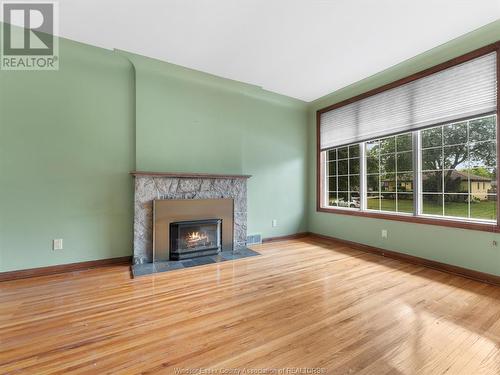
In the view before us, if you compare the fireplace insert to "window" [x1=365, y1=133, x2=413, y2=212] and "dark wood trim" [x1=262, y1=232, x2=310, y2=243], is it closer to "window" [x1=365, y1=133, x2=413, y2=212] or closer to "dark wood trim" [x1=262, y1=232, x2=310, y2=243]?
"dark wood trim" [x1=262, y1=232, x2=310, y2=243]

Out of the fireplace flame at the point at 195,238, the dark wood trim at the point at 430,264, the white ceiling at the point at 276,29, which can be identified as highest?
the white ceiling at the point at 276,29

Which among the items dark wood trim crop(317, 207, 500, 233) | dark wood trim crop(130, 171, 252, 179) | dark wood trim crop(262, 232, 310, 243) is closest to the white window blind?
dark wood trim crop(317, 207, 500, 233)

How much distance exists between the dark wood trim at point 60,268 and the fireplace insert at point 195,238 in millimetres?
657

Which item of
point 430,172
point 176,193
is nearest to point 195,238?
point 176,193

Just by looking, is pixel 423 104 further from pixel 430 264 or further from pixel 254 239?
pixel 254 239

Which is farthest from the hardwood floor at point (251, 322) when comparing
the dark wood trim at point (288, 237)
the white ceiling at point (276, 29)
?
the white ceiling at point (276, 29)

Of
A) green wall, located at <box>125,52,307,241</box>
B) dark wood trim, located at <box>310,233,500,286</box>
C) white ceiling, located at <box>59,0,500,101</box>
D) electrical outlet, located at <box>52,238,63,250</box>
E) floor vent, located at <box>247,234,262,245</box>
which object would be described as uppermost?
white ceiling, located at <box>59,0,500,101</box>

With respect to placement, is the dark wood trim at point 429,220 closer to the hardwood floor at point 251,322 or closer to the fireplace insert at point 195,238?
the hardwood floor at point 251,322

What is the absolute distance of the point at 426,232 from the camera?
3.16 metres

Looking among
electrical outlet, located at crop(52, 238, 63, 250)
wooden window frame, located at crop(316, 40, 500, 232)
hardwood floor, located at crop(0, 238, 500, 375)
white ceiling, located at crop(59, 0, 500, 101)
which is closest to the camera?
hardwood floor, located at crop(0, 238, 500, 375)

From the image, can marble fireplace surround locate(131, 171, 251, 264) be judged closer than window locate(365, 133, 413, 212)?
Yes

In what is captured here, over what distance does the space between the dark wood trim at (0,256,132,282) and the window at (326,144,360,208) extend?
379 cm

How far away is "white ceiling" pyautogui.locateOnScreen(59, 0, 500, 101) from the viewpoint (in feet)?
7.63

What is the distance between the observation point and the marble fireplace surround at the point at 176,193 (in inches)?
127
